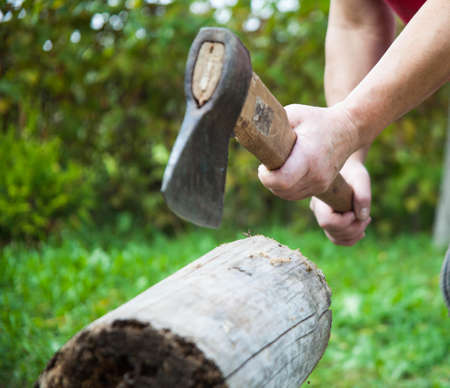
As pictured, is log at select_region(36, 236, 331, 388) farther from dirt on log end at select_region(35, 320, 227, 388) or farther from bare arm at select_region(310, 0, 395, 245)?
bare arm at select_region(310, 0, 395, 245)

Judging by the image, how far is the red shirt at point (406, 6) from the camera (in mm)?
1559

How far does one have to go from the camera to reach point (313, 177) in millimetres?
1104

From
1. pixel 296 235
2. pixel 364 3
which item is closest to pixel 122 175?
pixel 296 235

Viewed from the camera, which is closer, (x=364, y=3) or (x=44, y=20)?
(x=364, y=3)

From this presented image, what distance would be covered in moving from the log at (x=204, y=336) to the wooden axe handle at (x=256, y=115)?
0.29 m

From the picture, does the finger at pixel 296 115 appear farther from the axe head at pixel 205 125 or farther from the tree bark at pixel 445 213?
the tree bark at pixel 445 213

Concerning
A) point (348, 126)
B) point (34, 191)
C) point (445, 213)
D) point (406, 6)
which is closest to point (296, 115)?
point (348, 126)

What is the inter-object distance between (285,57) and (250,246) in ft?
14.2

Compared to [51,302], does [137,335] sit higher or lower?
higher

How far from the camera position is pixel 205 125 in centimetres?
93

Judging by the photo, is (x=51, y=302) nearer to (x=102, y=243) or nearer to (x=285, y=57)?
(x=102, y=243)

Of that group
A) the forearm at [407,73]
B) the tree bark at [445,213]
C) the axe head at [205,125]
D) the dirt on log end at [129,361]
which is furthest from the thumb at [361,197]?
the tree bark at [445,213]

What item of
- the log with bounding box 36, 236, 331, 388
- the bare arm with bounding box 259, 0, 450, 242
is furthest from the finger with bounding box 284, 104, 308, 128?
the log with bounding box 36, 236, 331, 388

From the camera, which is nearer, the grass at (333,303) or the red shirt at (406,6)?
the red shirt at (406,6)
